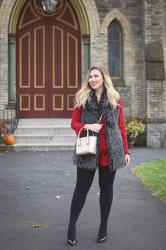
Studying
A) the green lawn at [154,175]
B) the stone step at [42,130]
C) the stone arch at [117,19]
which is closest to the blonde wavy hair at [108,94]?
the green lawn at [154,175]

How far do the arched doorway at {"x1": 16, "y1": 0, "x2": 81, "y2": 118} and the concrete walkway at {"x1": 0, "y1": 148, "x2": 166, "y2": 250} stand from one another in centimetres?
642

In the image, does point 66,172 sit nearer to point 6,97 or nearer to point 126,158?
point 126,158

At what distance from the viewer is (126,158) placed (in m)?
5.30

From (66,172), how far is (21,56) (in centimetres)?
760

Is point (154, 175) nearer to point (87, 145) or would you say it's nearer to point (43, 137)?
point (87, 145)

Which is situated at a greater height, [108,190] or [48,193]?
[108,190]

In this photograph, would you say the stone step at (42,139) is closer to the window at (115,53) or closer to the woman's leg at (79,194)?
the window at (115,53)

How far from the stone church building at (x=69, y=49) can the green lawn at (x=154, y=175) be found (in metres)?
5.18

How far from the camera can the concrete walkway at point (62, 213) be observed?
17.1 ft

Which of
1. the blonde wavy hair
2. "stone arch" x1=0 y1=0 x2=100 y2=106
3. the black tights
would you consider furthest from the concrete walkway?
"stone arch" x1=0 y1=0 x2=100 y2=106

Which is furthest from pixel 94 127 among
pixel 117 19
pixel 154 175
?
pixel 117 19

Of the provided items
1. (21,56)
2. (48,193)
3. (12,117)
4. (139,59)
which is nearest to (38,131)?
(12,117)

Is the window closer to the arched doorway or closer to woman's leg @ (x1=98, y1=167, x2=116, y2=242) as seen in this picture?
the arched doorway

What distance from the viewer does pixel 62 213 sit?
6598 mm
